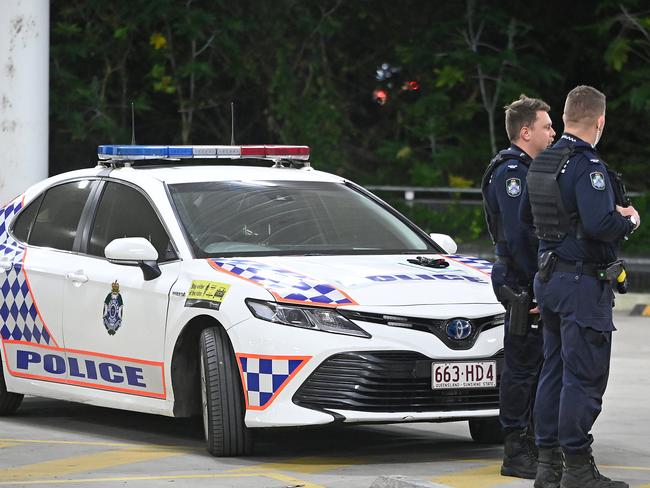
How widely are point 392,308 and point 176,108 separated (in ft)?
65.7

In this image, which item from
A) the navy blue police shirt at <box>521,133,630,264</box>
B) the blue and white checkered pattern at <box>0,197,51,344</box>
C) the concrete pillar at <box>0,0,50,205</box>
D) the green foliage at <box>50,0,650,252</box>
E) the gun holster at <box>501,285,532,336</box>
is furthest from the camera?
the green foliage at <box>50,0,650,252</box>

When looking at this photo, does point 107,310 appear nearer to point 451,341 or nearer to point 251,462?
point 251,462

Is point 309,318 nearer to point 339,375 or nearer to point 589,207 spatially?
point 339,375

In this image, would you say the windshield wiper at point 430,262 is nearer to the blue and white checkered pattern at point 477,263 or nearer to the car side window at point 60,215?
the blue and white checkered pattern at point 477,263

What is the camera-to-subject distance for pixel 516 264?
297 inches

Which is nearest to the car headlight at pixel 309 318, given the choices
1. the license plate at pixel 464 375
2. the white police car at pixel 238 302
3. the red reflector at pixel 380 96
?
the white police car at pixel 238 302

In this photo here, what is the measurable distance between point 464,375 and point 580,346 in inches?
45.0

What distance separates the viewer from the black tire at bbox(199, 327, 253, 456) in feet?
25.6

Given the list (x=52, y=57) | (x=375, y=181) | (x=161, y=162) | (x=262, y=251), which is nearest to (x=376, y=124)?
(x=375, y=181)

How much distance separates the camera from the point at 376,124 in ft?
89.7

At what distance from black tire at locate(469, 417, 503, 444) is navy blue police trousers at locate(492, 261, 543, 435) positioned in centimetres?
81

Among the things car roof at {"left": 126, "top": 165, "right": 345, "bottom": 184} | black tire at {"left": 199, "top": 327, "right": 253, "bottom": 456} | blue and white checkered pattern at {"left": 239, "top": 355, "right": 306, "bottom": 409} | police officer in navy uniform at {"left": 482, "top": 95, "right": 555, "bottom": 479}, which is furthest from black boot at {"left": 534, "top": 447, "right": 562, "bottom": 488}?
car roof at {"left": 126, "top": 165, "right": 345, "bottom": 184}

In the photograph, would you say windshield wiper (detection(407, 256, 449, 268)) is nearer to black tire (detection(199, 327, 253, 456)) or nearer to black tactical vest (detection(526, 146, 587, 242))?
black tire (detection(199, 327, 253, 456))

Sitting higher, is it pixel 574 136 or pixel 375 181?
pixel 574 136
